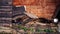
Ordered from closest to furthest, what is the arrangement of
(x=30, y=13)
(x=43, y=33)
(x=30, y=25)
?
1. (x=43, y=33)
2. (x=30, y=25)
3. (x=30, y=13)

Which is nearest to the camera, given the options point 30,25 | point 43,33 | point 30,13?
point 43,33

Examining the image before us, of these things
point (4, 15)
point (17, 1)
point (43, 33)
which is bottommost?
point (43, 33)

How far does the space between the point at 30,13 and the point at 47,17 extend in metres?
0.32

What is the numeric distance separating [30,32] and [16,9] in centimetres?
58

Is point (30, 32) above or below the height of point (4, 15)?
below

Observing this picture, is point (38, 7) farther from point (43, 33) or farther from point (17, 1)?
point (43, 33)

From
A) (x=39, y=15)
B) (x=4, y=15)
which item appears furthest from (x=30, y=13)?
(x=4, y=15)

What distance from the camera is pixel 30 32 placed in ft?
8.38

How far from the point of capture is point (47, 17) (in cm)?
299

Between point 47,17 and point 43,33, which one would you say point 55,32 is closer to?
point 43,33

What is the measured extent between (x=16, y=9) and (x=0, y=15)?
0.99 ft

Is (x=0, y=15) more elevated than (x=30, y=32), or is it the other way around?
(x=0, y=15)

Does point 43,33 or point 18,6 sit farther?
point 18,6

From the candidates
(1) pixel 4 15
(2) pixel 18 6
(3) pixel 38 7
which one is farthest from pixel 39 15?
(1) pixel 4 15
